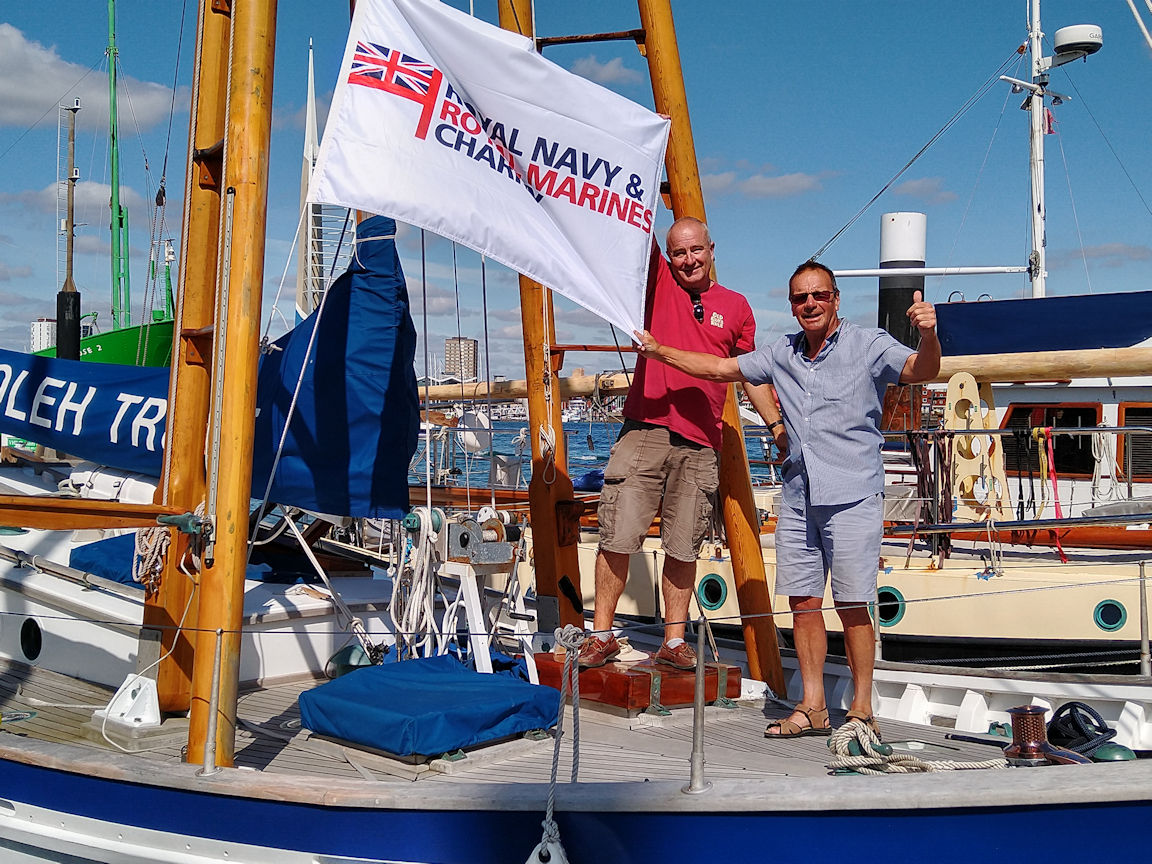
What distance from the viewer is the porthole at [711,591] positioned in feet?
32.8

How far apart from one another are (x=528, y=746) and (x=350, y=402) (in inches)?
89.8

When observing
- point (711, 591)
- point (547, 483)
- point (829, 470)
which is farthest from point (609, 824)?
point (711, 591)

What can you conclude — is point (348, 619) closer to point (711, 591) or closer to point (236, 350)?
point (236, 350)

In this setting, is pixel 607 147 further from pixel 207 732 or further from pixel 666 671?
pixel 207 732

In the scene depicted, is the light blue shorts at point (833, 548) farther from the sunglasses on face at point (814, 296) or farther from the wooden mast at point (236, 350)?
the wooden mast at point (236, 350)

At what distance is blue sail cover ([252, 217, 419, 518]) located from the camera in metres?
5.71

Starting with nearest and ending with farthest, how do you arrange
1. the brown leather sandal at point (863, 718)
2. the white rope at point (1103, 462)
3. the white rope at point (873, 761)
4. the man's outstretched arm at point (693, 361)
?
the white rope at point (873, 761) → the brown leather sandal at point (863, 718) → the man's outstretched arm at point (693, 361) → the white rope at point (1103, 462)

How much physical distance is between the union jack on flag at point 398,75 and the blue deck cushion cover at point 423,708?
83.6 inches

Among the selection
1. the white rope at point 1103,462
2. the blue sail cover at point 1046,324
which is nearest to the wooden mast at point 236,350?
the blue sail cover at point 1046,324

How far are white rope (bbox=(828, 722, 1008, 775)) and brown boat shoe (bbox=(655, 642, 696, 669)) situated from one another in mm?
1074

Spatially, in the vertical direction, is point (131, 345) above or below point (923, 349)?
above

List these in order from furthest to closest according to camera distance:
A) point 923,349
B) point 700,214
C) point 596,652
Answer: point 700,214 < point 596,652 < point 923,349

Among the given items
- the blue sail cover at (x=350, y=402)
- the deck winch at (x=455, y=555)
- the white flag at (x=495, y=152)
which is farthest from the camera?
the blue sail cover at (x=350, y=402)

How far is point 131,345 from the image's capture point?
487 inches
